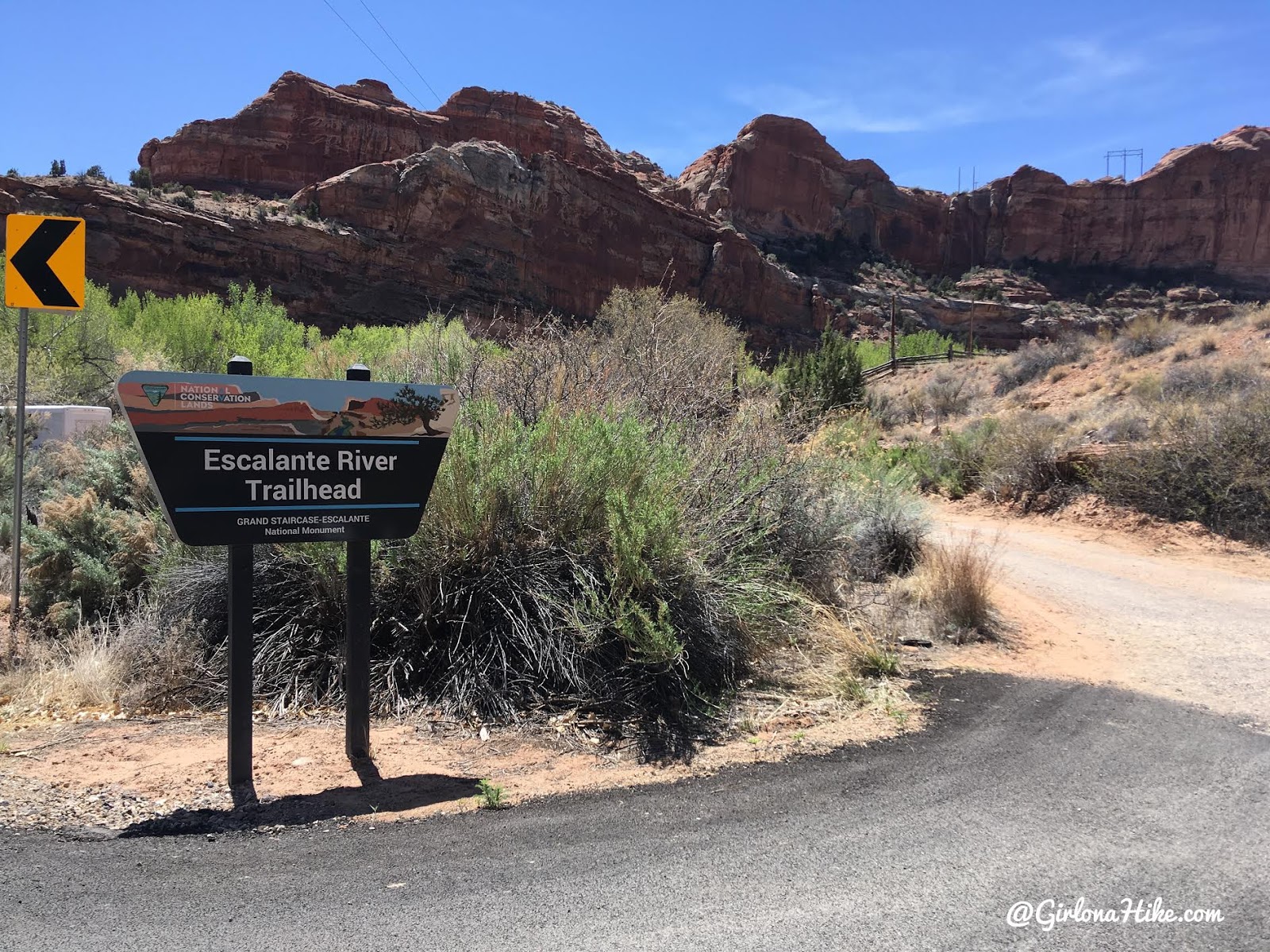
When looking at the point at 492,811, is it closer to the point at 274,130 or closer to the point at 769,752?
the point at 769,752

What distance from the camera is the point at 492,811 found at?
12.6ft

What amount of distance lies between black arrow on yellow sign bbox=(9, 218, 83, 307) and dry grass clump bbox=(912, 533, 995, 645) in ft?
25.6

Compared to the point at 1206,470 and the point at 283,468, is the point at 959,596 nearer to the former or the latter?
the point at 283,468

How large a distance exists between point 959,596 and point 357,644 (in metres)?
5.63

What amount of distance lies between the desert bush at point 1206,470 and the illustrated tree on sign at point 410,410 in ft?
42.5

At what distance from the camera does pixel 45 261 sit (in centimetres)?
628

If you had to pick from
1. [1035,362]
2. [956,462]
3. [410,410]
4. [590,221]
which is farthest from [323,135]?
[410,410]

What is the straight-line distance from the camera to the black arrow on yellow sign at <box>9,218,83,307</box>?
6.22 metres

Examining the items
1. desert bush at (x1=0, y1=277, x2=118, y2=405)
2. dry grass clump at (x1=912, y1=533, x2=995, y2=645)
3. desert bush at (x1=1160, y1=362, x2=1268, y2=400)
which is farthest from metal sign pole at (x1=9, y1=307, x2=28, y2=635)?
desert bush at (x1=1160, y1=362, x2=1268, y2=400)

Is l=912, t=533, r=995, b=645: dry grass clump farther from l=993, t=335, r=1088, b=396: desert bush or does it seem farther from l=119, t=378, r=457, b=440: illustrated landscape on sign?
l=993, t=335, r=1088, b=396: desert bush

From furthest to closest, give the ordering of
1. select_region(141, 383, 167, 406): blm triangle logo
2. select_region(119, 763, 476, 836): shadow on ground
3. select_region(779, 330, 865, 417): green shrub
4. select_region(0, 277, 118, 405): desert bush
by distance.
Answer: select_region(779, 330, 865, 417): green shrub
select_region(0, 277, 118, 405): desert bush
select_region(141, 383, 167, 406): blm triangle logo
select_region(119, 763, 476, 836): shadow on ground

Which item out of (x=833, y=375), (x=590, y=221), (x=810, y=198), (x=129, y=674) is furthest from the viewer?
(x=810, y=198)

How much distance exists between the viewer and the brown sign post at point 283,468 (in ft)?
12.6

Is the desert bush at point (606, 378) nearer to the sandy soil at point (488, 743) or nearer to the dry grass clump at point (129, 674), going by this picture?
the sandy soil at point (488, 743)
